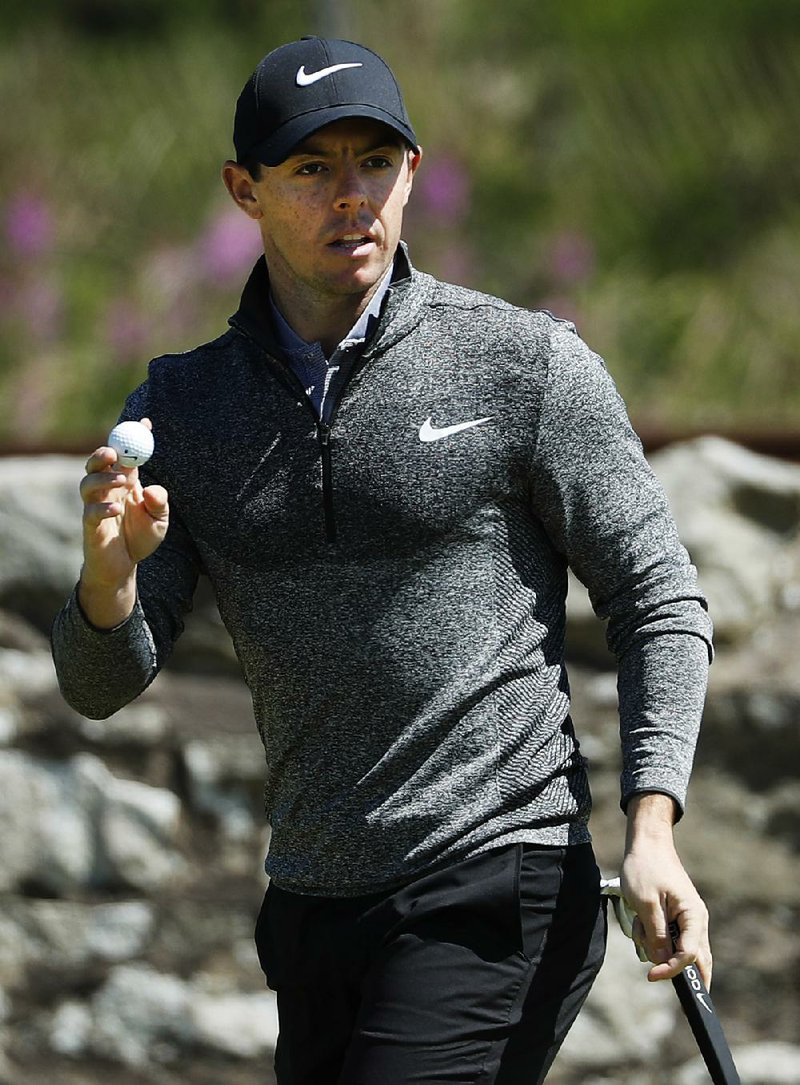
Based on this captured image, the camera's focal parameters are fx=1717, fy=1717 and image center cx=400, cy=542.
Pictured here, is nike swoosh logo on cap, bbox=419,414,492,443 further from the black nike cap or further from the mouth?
the black nike cap

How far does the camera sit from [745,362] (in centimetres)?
793

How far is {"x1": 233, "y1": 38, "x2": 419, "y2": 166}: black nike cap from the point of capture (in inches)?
95.0

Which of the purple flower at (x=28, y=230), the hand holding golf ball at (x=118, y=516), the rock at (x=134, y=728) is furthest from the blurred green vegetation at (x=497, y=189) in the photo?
the hand holding golf ball at (x=118, y=516)

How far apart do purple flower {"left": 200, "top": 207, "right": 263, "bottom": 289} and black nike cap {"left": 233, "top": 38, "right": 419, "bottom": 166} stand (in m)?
5.76

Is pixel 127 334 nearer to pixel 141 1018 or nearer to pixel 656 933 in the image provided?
pixel 141 1018

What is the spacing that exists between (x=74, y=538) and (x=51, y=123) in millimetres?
7112

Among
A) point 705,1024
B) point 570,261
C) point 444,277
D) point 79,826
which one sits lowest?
point 705,1024

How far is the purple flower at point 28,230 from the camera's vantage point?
29.9 feet

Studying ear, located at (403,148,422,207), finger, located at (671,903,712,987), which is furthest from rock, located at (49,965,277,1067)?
ear, located at (403,148,422,207)

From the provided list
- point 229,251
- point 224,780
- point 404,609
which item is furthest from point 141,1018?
point 229,251

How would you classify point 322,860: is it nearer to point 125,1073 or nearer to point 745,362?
point 125,1073

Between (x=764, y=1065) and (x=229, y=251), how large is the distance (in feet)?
17.7

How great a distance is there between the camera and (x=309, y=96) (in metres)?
2.43

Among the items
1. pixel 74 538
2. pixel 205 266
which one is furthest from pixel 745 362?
pixel 74 538
